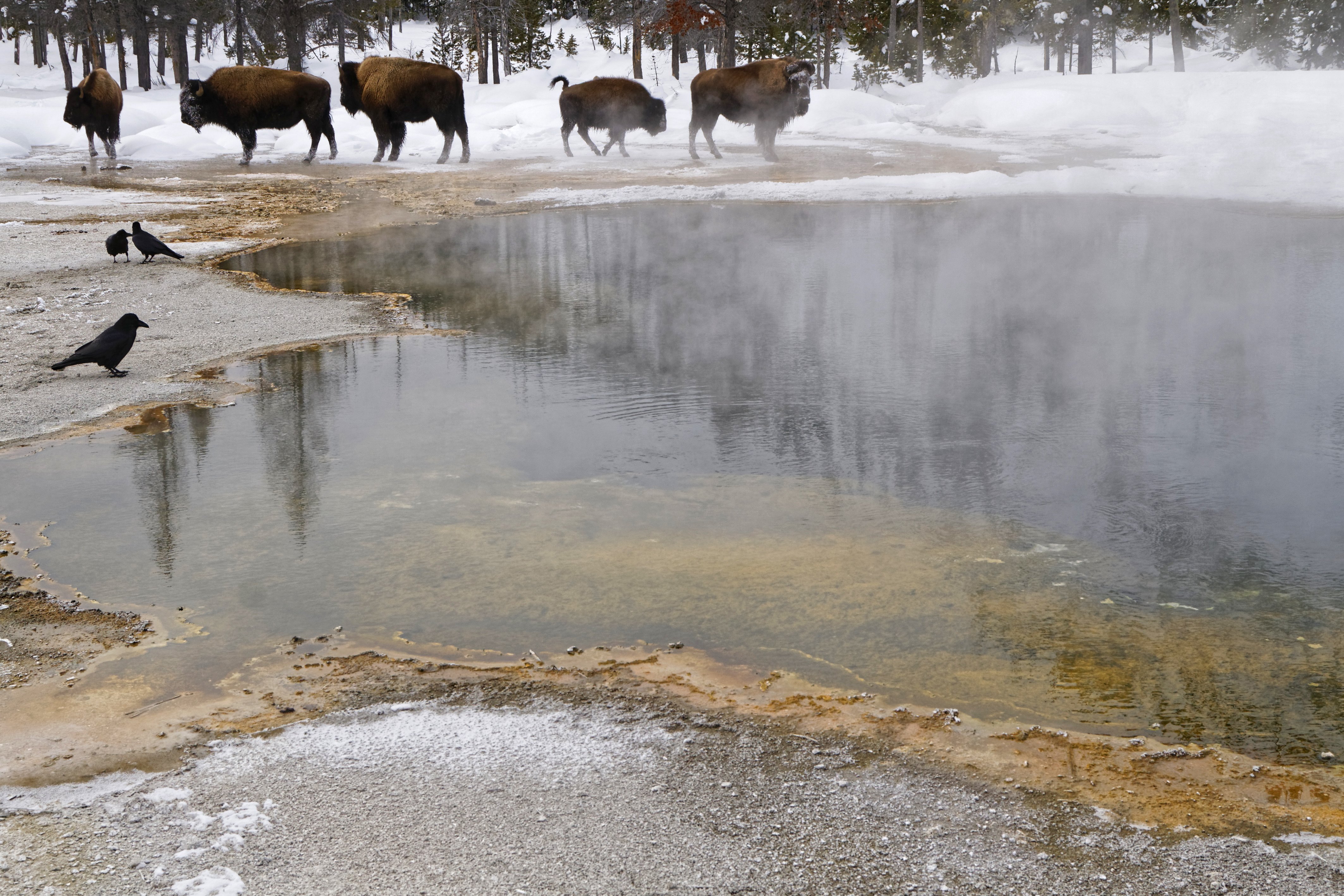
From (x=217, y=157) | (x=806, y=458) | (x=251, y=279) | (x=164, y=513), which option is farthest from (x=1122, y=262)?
(x=217, y=157)

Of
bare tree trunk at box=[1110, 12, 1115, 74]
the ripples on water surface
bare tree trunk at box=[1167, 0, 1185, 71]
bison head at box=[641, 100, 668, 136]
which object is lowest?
the ripples on water surface

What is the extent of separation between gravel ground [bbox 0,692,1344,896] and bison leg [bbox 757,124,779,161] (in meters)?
18.6

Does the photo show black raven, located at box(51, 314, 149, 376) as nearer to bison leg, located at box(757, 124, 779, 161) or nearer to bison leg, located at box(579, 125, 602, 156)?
bison leg, located at box(757, 124, 779, 161)

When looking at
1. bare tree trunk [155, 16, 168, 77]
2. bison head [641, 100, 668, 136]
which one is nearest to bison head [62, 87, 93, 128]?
bison head [641, 100, 668, 136]

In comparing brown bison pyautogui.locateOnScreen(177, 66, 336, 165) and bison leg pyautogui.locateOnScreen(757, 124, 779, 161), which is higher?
brown bison pyautogui.locateOnScreen(177, 66, 336, 165)

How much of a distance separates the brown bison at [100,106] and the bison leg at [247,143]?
2.58 m

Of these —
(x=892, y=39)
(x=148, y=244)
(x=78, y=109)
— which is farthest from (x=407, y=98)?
(x=892, y=39)

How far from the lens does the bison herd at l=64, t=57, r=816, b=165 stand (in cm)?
2116

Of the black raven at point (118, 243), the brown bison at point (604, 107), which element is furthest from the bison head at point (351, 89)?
the black raven at point (118, 243)

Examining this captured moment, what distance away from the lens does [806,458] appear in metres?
5.60

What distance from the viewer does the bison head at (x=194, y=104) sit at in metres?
21.5

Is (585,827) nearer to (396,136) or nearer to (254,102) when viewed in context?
(396,136)

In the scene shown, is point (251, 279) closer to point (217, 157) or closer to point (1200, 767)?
point (1200, 767)

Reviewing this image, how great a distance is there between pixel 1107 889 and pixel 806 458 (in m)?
3.15
